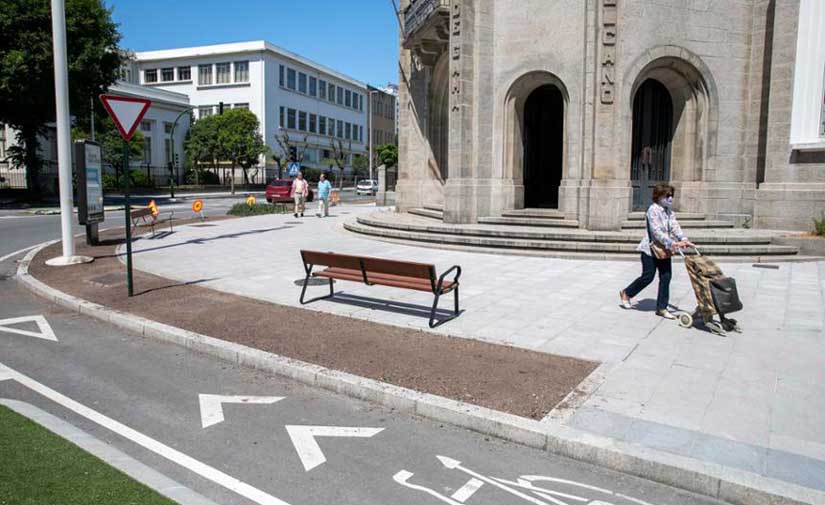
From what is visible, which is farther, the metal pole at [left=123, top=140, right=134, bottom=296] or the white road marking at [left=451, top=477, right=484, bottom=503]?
the metal pole at [left=123, top=140, right=134, bottom=296]

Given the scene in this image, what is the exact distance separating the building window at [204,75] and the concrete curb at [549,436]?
7857cm

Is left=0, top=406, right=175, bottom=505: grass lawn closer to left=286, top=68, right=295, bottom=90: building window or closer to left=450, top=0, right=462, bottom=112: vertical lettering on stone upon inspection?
left=450, top=0, right=462, bottom=112: vertical lettering on stone

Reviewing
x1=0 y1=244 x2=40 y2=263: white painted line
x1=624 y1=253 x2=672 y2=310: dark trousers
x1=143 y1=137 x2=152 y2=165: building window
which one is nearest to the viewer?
x1=624 y1=253 x2=672 y2=310: dark trousers

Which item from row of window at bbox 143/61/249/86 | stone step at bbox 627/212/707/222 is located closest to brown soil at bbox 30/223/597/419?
stone step at bbox 627/212/707/222

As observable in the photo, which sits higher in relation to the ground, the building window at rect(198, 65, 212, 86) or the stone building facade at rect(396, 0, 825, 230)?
the building window at rect(198, 65, 212, 86)

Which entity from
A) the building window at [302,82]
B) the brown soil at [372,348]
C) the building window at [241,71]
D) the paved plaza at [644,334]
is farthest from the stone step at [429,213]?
the building window at [302,82]

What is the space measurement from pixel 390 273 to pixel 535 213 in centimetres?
1030

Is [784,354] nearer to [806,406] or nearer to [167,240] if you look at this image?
[806,406]

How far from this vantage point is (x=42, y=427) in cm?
463

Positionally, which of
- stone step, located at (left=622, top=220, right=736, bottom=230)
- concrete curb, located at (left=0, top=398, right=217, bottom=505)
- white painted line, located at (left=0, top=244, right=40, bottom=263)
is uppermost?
stone step, located at (left=622, top=220, right=736, bottom=230)

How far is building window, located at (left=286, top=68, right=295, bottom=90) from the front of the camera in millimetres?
79688

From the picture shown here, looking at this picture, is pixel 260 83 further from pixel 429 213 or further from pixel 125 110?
pixel 125 110

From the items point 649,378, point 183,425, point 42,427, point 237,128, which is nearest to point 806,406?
point 649,378

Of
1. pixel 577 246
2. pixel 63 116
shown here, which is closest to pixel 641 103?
pixel 577 246
